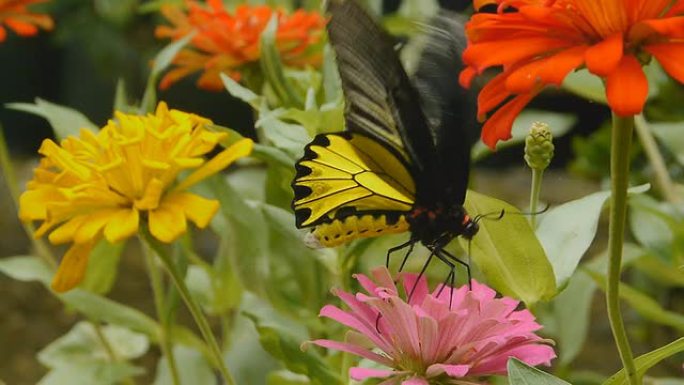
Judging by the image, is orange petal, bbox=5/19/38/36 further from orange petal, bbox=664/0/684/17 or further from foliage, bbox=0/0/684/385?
orange petal, bbox=664/0/684/17

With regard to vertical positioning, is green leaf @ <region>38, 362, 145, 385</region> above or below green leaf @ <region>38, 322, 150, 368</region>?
above

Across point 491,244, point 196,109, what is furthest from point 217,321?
point 491,244

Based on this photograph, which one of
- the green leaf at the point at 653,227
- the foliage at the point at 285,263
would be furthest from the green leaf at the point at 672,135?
the green leaf at the point at 653,227

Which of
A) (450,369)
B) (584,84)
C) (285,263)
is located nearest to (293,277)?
(285,263)

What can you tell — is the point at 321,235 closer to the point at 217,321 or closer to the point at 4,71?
the point at 217,321

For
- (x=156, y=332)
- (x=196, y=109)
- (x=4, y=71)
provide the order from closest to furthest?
(x=156, y=332)
(x=196, y=109)
(x=4, y=71)

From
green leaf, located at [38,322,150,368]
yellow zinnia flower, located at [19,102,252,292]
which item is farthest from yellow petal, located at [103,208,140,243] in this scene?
green leaf, located at [38,322,150,368]
